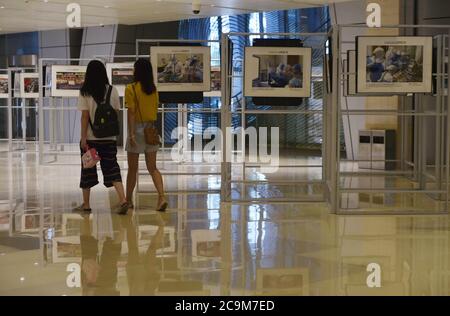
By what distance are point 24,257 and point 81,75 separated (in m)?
8.86

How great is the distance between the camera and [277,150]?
1811cm

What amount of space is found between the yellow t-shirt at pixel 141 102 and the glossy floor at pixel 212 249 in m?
0.97

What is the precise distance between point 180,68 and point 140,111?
4.67ft

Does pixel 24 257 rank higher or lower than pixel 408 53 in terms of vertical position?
lower

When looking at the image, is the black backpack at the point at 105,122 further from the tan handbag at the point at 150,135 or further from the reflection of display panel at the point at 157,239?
the reflection of display panel at the point at 157,239

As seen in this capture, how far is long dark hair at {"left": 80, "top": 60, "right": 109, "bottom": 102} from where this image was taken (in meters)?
6.92

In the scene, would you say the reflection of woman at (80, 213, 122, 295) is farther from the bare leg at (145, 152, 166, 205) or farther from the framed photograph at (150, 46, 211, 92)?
the framed photograph at (150, 46, 211, 92)

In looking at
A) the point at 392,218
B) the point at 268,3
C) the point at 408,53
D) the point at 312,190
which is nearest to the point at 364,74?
the point at 408,53

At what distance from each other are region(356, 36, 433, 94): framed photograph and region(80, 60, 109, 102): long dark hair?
8.21 ft

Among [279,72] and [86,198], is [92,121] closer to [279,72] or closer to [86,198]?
[86,198]

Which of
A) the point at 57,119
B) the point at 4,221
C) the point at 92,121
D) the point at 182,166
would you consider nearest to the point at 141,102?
the point at 92,121

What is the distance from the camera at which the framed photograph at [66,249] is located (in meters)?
5.12
